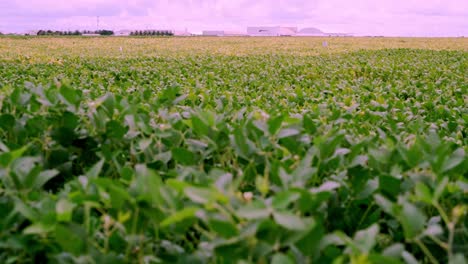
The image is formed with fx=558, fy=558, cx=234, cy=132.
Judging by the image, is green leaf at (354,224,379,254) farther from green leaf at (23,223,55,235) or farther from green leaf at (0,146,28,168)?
green leaf at (0,146,28,168)

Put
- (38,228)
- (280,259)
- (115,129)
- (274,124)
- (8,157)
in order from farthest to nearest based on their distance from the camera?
(115,129), (274,124), (8,157), (38,228), (280,259)

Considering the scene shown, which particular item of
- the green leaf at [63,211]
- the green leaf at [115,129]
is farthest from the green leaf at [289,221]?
the green leaf at [115,129]

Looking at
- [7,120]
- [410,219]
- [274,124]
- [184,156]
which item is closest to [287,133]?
[274,124]

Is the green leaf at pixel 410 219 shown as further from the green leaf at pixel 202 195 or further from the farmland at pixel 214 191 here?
the green leaf at pixel 202 195

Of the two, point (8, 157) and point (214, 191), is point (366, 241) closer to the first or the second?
point (214, 191)

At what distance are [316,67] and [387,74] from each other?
1.42m

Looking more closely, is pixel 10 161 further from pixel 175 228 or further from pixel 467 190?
pixel 467 190

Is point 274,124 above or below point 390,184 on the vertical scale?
above

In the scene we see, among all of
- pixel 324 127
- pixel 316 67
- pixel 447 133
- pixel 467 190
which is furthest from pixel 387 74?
pixel 467 190

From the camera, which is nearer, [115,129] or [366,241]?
[366,241]

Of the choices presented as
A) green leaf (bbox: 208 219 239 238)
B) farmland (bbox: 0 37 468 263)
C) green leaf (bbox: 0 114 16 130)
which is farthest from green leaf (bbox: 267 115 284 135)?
green leaf (bbox: 0 114 16 130)

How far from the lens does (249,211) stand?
101 cm

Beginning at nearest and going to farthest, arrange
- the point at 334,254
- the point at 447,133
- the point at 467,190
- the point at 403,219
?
the point at 403,219
the point at 334,254
the point at 467,190
the point at 447,133

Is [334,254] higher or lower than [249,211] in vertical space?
lower
